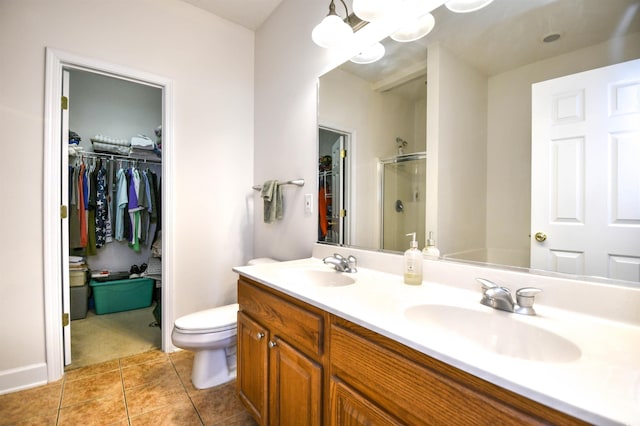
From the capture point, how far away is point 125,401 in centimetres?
162

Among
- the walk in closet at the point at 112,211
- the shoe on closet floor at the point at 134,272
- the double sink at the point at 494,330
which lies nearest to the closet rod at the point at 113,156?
the walk in closet at the point at 112,211

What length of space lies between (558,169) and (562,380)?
0.69 m

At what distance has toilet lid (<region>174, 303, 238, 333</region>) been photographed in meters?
1.66

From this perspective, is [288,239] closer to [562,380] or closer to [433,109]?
[433,109]

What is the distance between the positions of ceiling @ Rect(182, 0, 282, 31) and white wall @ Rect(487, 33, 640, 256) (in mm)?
1919

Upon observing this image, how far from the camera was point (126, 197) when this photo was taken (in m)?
2.95

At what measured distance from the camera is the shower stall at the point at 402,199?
50.8 inches

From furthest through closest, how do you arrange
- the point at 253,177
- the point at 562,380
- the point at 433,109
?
the point at 253,177, the point at 433,109, the point at 562,380

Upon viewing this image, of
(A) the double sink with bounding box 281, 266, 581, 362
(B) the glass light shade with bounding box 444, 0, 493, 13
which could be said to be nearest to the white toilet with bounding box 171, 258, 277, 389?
(A) the double sink with bounding box 281, 266, 581, 362

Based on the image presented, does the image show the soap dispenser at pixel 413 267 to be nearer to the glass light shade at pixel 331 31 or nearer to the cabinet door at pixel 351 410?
the cabinet door at pixel 351 410

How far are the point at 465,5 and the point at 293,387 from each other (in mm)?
1620

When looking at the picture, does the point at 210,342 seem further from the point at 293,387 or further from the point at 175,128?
the point at 175,128

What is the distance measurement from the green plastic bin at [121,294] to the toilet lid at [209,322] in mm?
1685

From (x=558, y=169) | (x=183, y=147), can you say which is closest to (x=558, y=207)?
(x=558, y=169)
